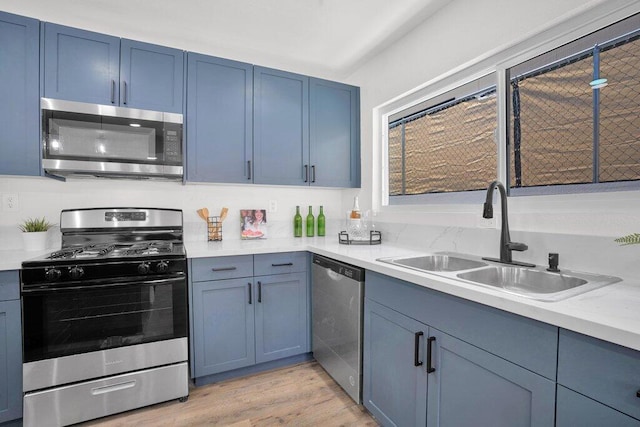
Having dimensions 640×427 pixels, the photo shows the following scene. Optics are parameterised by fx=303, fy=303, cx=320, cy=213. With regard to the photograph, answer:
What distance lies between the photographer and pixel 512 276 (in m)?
1.44

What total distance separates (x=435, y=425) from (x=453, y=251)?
3.16 ft

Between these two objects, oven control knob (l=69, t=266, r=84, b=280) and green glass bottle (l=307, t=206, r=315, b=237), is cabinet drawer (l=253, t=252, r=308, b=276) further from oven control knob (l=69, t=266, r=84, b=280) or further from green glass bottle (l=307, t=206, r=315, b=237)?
oven control knob (l=69, t=266, r=84, b=280)

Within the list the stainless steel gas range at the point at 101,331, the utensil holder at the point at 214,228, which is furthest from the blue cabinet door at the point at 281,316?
the utensil holder at the point at 214,228

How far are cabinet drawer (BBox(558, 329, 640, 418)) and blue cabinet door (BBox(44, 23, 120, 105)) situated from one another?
2.57 meters

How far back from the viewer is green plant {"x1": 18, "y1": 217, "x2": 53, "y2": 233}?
190 centimetres

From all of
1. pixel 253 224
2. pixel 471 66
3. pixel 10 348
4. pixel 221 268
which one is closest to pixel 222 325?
pixel 221 268

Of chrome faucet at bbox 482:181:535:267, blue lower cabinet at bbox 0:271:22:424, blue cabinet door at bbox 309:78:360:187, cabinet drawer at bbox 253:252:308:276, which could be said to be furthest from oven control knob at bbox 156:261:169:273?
chrome faucet at bbox 482:181:535:267

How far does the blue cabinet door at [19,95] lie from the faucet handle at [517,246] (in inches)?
105

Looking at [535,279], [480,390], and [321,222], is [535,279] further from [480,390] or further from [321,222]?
[321,222]

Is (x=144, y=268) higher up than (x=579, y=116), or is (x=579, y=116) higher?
(x=579, y=116)

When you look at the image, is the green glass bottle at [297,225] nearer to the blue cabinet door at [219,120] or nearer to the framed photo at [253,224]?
the framed photo at [253,224]

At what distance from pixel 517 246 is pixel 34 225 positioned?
9.12 feet

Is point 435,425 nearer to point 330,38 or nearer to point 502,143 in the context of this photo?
point 502,143

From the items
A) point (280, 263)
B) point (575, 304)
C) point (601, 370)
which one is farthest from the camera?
point (280, 263)
